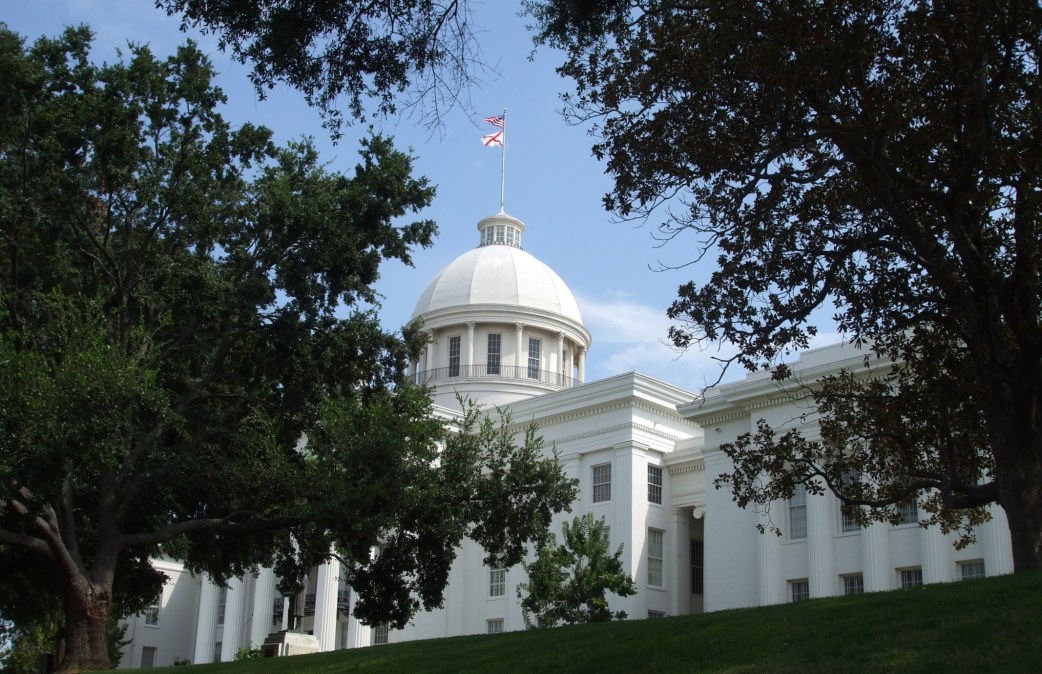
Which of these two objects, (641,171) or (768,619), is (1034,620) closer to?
(768,619)

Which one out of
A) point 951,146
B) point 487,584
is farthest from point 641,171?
point 487,584

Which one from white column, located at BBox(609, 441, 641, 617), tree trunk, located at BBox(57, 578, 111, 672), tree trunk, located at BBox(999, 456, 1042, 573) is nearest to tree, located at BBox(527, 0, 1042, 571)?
tree trunk, located at BBox(999, 456, 1042, 573)

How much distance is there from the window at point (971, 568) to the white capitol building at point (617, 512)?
49 millimetres

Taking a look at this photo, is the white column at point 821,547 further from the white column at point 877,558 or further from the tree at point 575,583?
the tree at point 575,583

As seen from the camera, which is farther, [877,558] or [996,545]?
[877,558]

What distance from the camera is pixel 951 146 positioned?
49.1 feet

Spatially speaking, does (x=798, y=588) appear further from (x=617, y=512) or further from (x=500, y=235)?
(x=500, y=235)

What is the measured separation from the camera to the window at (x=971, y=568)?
1406 inches

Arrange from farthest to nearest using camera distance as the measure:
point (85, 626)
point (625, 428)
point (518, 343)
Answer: point (518, 343)
point (625, 428)
point (85, 626)

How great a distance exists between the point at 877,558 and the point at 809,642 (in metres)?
26.2

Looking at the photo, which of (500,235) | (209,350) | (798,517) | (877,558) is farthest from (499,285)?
(209,350)

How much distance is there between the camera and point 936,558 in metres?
36.1

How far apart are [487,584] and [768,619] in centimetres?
3665

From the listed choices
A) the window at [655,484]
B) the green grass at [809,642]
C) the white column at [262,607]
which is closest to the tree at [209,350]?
the green grass at [809,642]
